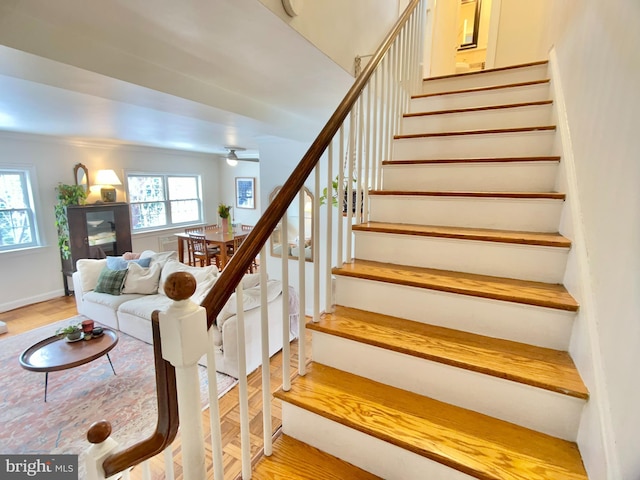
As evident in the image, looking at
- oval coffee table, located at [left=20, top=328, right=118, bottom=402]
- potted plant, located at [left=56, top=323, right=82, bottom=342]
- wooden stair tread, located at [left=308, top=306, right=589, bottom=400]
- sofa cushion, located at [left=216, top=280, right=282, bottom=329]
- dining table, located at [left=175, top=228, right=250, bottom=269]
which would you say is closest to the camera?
wooden stair tread, located at [left=308, top=306, right=589, bottom=400]

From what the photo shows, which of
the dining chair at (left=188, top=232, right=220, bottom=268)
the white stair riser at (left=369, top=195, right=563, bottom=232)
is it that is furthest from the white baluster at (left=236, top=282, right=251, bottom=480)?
the dining chair at (left=188, top=232, right=220, bottom=268)

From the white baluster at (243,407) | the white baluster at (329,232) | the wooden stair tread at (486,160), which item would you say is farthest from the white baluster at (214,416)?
the wooden stair tread at (486,160)

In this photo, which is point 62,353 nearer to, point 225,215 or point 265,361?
point 265,361

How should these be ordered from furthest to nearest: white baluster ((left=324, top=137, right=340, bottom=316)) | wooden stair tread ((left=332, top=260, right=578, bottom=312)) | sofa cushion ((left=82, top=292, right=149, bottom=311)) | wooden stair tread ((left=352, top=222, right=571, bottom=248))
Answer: sofa cushion ((left=82, top=292, right=149, bottom=311)), white baluster ((left=324, top=137, right=340, bottom=316)), wooden stair tread ((left=352, top=222, right=571, bottom=248)), wooden stair tread ((left=332, top=260, right=578, bottom=312))

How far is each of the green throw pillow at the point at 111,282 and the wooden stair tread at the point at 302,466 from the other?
145 inches

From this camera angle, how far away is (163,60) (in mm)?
1737

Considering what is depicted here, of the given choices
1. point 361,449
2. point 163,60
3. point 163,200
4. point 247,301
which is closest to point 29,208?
point 163,200

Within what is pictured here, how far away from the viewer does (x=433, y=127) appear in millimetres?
2121

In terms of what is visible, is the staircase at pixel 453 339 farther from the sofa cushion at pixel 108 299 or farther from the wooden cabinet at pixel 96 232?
the wooden cabinet at pixel 96 232

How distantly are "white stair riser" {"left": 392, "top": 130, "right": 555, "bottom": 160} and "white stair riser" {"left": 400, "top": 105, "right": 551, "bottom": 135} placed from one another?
212 mm

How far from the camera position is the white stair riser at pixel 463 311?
114cm

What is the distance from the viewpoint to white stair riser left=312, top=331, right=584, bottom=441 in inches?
38.1

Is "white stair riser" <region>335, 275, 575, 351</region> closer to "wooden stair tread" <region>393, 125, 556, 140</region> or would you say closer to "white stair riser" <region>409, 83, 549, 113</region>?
"wooden stair tread" <region>393, 125, 556, 140</region>

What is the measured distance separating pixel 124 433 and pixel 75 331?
3.81 ft
